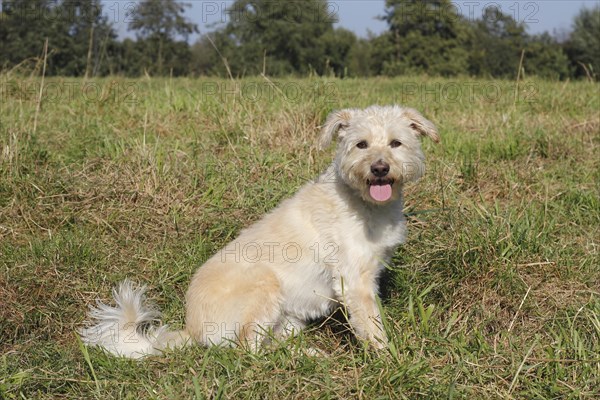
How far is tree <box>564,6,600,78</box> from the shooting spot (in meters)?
46.6

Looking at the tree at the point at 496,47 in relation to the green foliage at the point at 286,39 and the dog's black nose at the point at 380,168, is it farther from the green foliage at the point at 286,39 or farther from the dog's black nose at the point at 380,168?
the dog's black nose at the point at 380,168

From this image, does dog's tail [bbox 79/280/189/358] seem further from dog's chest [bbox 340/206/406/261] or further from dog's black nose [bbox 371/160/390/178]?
dog's black nose [bbox 371/160/390/178]

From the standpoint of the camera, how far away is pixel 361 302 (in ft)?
12.7

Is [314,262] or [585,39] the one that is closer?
[314,262]

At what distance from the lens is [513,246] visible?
14.2 feet

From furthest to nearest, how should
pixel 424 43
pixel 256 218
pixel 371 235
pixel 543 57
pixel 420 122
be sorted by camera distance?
1. pixel 543 57
2. pixel 424 43
3. pixel 256 218
4. pixel 420 122
5. pixel 371 235

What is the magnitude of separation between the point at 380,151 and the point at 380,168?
17 cm

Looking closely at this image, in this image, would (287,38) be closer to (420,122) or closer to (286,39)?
(286,39)

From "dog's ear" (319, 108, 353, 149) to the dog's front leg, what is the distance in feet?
3.21

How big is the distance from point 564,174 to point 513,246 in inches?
97.5

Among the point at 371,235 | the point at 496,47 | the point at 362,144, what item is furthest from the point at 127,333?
the point at 496,47

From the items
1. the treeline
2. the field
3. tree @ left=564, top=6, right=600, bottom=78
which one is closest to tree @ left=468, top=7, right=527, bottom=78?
the treeline

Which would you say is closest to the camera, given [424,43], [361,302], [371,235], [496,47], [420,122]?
[361,302]

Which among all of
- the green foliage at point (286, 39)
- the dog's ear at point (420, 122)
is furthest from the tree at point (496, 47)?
the dog's ear at point (420, 122)
